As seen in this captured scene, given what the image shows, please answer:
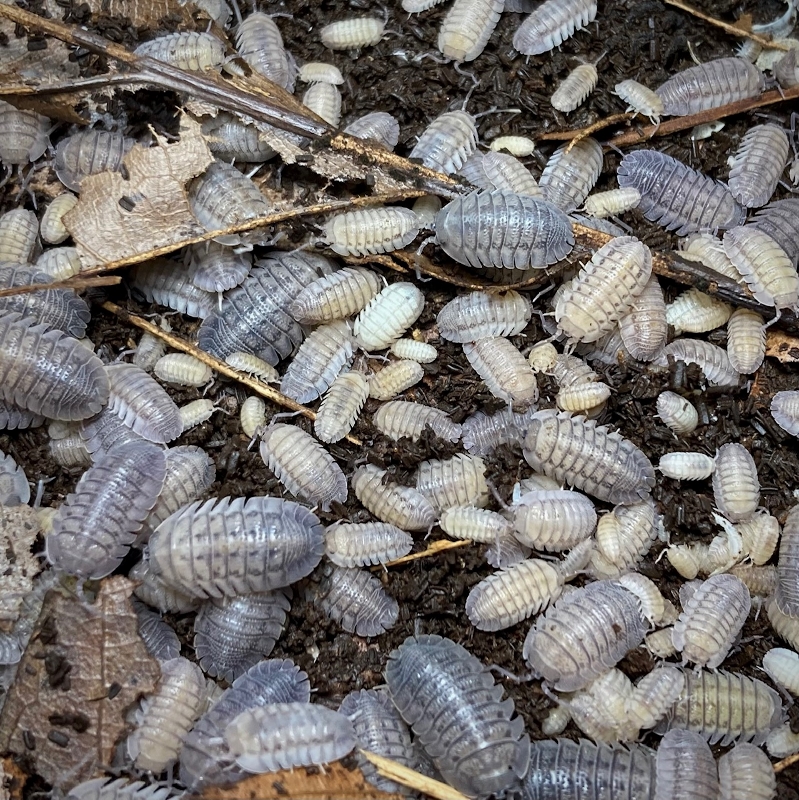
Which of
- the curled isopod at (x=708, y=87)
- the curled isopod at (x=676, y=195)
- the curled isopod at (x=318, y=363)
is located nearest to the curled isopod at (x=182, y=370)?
the curled isopod at (x=318, y=363)

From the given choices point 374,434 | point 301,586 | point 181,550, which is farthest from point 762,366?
point 181,550

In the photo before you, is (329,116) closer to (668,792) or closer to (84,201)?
(84,201)

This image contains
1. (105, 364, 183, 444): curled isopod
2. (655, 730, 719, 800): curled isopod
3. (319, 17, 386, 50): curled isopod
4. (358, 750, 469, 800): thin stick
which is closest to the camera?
(358, 750, 469, 800): thin stick

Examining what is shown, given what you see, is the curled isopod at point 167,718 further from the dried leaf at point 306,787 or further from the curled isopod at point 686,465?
the curled isopod at point 686,465

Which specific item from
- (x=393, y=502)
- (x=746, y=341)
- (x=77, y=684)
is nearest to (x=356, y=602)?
(x=393, y=502)

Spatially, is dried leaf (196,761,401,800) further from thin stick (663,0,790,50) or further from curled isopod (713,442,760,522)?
thin stick (663,0,790,50)

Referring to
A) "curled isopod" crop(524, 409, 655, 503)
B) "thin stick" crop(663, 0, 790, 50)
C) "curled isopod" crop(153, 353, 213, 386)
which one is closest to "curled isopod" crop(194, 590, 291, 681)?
"curled isopod" crop(153, 353, 213, 386)

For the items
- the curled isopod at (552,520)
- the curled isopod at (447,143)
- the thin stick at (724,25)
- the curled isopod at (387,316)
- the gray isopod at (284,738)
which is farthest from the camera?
the thin stick at (724,25)
